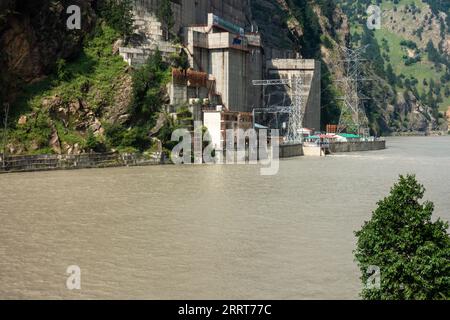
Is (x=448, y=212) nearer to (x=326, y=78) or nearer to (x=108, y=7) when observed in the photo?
(x=108, y=7)

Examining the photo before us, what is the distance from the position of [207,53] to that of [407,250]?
74121 mm

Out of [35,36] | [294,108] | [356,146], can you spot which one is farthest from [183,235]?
[356,146]

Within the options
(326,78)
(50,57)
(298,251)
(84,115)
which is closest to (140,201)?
(298,251)

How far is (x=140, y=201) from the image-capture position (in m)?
39.7

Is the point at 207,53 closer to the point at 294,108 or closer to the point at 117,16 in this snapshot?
the point at 117,16

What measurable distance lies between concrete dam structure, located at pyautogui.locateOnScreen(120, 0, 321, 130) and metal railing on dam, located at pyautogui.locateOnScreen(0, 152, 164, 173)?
10.4 m

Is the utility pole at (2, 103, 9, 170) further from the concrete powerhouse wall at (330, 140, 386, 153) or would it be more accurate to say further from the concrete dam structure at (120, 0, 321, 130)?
the concrete powerhouse wall at (330, 140, 386, 153)

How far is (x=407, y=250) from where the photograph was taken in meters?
15.9

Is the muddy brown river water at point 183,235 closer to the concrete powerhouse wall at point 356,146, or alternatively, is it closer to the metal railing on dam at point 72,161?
the metal railing on dam at point 72,161

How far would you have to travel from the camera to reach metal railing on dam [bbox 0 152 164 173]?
55.9 metres

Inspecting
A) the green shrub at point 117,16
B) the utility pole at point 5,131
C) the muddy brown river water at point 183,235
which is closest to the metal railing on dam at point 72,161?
the utility pole at point 5,131

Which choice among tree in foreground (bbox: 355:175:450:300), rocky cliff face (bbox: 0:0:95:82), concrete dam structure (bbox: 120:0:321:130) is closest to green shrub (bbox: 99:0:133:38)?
concrete dam structure (bbox: 120:0:321:130)
